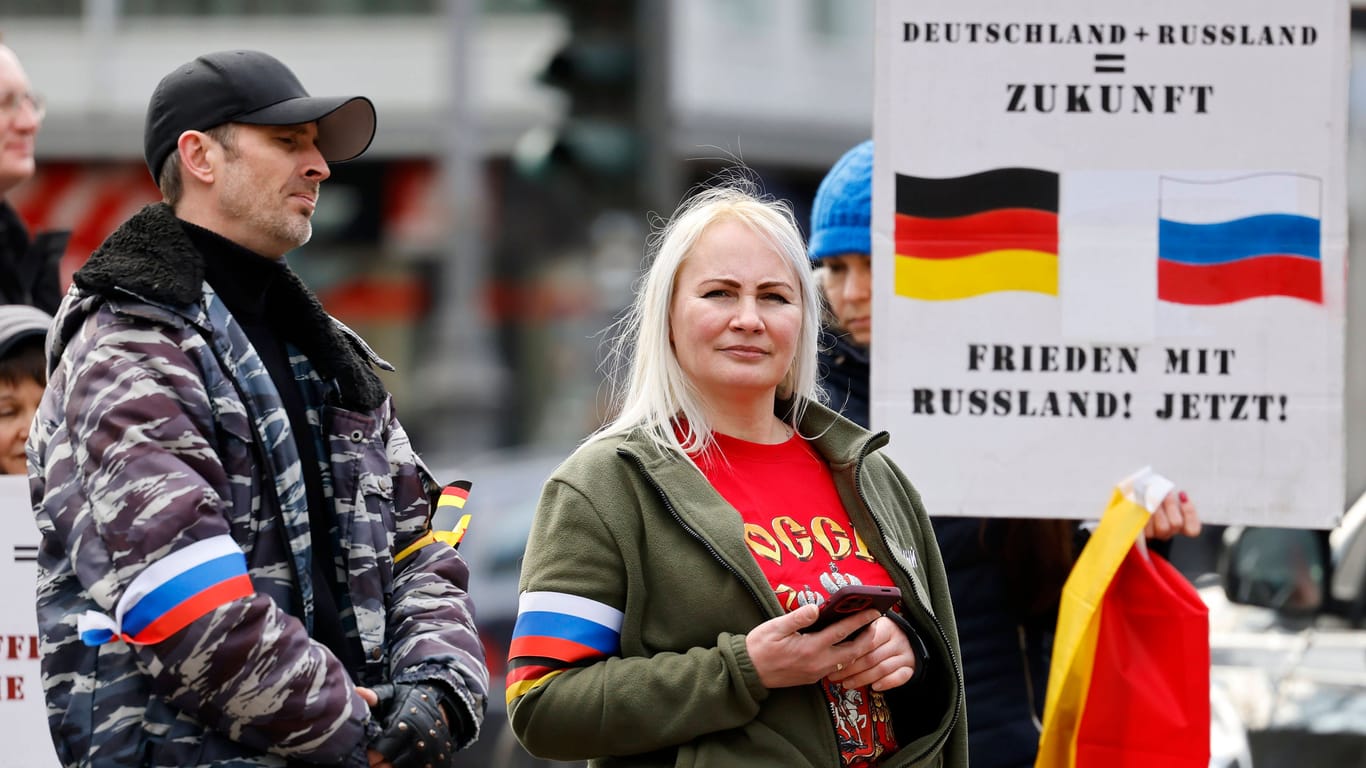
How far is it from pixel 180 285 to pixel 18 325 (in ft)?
4.27

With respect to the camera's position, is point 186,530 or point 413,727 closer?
point 186,530

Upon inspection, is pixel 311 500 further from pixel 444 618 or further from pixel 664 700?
pixel 664 700

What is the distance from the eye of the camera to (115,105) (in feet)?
86.0

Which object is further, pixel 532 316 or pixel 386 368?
pixel 532 316

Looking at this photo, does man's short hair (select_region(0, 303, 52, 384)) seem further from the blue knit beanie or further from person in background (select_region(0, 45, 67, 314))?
the blue knit beanie

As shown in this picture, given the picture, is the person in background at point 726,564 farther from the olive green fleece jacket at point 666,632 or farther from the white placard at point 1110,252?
the white placard at point 1110,252

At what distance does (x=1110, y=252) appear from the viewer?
13.3 feet

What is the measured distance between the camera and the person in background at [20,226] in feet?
15.2

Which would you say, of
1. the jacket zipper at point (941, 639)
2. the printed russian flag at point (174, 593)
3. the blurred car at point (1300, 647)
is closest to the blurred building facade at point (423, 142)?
the blurred car at point (1300, 647)

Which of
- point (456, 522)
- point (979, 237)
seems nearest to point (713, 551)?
point (456, 522)

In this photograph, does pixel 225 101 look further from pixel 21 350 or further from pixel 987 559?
pixel 987 559

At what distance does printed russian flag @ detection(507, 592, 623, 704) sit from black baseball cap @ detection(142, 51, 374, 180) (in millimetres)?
870

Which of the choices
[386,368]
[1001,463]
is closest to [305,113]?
[386,368]

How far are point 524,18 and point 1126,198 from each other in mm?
23859
